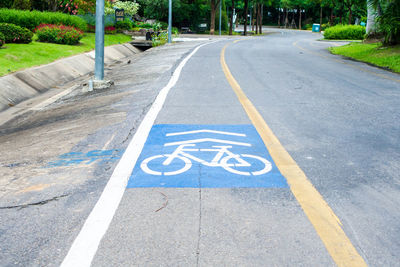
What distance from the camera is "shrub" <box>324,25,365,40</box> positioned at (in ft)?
148

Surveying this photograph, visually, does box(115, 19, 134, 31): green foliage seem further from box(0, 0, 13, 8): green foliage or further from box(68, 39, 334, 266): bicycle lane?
box(68, 39, 334, 266): bicycle lane

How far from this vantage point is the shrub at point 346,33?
148 ft

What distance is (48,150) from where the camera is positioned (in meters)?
6.21

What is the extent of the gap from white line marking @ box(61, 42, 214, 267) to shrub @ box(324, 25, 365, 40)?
42695 mm

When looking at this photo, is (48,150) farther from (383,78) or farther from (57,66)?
(57,66)

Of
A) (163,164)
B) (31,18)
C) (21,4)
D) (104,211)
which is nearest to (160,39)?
(21,4)

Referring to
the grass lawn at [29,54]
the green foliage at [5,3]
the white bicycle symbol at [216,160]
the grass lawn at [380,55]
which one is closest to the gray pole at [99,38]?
the grass lawn at [29,54]

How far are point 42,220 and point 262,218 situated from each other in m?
1.79

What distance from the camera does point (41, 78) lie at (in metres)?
15.9

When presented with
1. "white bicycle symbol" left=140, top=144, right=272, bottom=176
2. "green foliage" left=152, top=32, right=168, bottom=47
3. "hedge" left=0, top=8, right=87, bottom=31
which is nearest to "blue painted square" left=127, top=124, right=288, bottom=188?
"white bicycle symbol" left=140, top=144, right=272, bottom=176

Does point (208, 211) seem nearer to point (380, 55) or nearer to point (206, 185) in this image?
point (206, 185)

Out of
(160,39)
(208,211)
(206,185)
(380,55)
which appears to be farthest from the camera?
(160,39)

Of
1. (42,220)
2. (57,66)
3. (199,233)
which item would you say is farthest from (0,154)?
(57,66)

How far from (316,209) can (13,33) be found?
18.6 m
